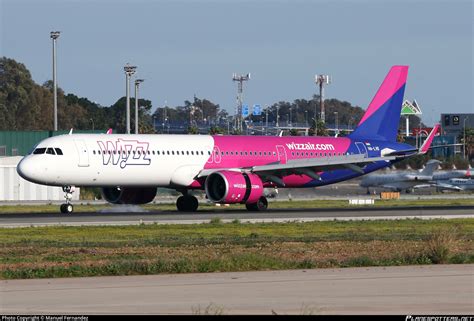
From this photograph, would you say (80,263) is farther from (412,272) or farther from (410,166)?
(410,166)

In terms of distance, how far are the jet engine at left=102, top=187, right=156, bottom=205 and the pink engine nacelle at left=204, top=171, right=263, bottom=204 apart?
4.02m

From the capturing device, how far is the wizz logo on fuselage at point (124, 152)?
52.1 meters

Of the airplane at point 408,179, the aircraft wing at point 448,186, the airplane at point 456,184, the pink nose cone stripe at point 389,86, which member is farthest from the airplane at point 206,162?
the airplane at point 456,184

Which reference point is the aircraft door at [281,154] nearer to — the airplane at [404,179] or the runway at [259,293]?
the runway at [259,293]

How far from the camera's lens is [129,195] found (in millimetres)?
56781

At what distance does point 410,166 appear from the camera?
12650cm

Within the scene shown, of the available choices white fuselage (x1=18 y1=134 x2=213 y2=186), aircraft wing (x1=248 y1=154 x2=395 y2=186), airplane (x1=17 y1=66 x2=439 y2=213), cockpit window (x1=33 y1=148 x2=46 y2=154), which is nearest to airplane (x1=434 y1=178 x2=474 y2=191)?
airplane (x1=17 y1=66 x2=439 y2=213)

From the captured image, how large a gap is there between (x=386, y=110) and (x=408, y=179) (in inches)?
1999

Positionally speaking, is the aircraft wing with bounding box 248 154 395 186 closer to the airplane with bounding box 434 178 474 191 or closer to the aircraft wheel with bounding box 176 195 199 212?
the aircraft wheel with bounding box 176 195 199 212

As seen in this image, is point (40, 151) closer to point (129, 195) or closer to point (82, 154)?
point (82, 154)

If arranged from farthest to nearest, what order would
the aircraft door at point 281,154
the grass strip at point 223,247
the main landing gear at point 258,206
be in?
the aircraft door at point 281,154
the main landing gear at point 258,206
the grass strip at point 223,247

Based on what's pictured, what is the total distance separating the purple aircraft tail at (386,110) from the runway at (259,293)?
39454 millimetres

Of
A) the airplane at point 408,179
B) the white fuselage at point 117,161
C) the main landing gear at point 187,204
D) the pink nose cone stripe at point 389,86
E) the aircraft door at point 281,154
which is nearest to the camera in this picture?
the white fuselage at point 117,161

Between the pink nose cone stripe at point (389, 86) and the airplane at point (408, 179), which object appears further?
the airplane at point (408, 179)
